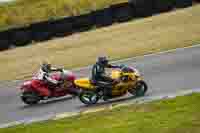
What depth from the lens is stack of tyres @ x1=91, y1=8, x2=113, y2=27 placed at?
31.1 m

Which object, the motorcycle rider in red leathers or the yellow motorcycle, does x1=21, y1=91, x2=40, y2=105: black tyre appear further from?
the yellow motorcycle

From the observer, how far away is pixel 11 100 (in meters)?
20.0

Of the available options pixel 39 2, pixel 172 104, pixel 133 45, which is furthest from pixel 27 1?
pixel 172 104

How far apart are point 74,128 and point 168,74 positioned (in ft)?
19.8

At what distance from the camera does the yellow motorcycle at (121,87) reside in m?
16.9

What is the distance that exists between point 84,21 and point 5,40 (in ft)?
13.7

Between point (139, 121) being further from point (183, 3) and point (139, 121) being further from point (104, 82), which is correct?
point (183, 3)

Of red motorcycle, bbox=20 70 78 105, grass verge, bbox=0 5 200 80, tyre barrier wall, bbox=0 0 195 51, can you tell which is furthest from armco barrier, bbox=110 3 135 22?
red motorcycle, bbox=20 70 78 105

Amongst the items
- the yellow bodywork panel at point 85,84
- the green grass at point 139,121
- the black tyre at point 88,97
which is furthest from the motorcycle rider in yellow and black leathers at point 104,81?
the green grass at point 139,121

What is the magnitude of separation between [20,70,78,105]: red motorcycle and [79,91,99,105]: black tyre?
65.8 inches

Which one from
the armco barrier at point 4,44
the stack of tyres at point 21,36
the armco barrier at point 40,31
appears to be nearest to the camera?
the armco barrier at point 40,31

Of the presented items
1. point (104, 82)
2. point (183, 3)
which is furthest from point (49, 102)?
point (183, 3)

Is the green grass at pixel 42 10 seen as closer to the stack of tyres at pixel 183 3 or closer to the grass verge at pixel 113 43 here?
the stack of tyres at pixel 183 3

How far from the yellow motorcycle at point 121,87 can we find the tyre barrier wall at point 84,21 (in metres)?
14.1
